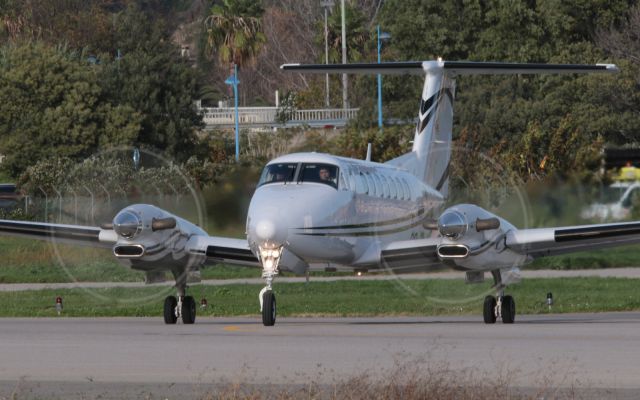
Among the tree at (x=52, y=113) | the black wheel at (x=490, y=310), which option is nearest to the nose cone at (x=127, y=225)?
the black wheel at (x=490, y=310)

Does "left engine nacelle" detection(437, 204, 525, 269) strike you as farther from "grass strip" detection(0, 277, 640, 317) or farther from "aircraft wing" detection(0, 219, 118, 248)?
"aircraft wing" detection(0, 219, 118, 248)

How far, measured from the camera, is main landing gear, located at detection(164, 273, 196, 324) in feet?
81.6

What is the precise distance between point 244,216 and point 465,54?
42972mm

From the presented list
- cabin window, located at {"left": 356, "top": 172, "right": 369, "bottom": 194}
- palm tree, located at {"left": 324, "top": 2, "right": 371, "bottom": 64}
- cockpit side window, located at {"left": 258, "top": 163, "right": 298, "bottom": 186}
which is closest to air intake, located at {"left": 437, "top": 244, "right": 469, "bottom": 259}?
cabin window, located at {"left": 356, "top": 172, "right": 369, "bottom": 194}

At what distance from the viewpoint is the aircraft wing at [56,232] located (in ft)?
80.5

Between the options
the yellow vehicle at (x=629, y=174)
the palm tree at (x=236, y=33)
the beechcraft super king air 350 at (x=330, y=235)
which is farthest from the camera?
the palm tree at (x=236, y=33)

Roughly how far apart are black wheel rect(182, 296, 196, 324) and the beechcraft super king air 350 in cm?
2

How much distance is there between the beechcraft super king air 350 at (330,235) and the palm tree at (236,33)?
53005 mm

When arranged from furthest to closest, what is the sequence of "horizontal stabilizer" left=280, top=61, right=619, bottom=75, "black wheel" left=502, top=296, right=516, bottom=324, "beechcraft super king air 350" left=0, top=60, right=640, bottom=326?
"horizontal stabilizer" left=280, top=61, right=619, bottom=75
"black wheel" left=502, top=296, right=516, bottom=324
"beechcraft super king air 350" left=0, top=60, right=640, bottom=326

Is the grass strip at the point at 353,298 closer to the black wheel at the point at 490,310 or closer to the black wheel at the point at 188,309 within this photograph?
the black wheel at the point at 188,309

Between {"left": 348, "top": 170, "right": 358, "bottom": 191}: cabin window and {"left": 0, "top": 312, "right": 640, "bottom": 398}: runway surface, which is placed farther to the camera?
{"left": 348, "top": 170, "right": 358, "bottom": 191}: cabin window

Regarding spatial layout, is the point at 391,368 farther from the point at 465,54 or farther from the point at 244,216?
the point at 465,54

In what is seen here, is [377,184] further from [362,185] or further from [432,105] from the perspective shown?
[432,105]

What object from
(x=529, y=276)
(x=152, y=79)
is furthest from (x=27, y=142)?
(x=529, y=276)
